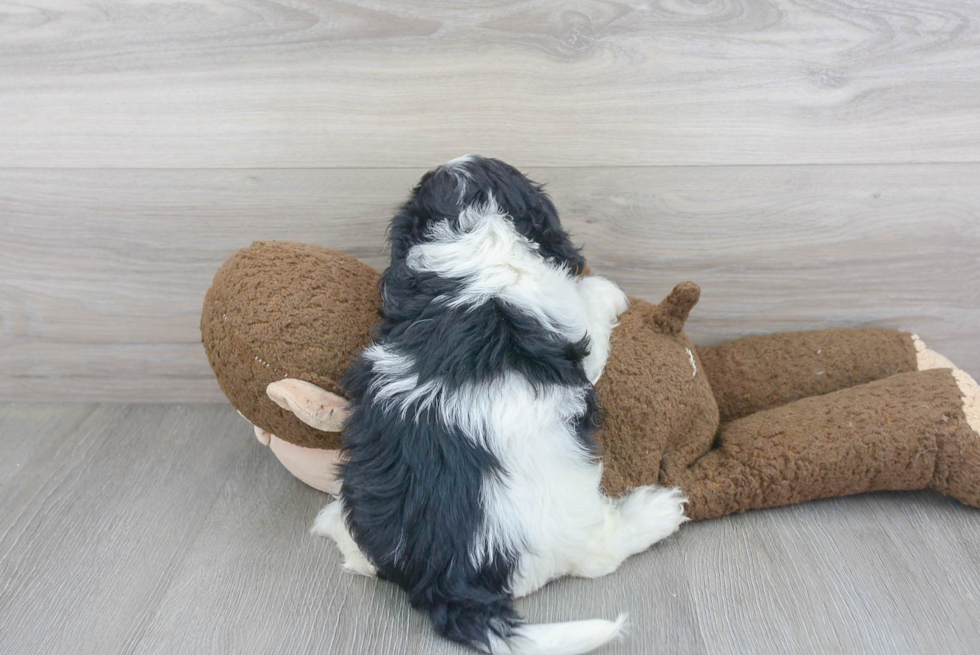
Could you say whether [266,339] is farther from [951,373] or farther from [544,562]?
[951,373]

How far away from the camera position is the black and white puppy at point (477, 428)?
0.91m

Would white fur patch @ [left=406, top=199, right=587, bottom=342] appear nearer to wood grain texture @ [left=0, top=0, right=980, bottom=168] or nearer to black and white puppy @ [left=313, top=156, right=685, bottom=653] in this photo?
black and white puppy @ [left=313, top=156, right=685, bottom=653]

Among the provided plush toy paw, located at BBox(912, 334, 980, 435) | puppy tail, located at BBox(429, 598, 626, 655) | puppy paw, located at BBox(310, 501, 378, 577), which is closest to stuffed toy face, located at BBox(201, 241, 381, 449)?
puppy paw, located at BBox(310, 501, 378, 577)

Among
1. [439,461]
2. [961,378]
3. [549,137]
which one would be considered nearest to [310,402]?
[439,461]

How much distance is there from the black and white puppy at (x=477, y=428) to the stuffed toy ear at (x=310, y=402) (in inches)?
2.0

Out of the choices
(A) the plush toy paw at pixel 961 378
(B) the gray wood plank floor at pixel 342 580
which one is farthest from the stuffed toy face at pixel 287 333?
(A) the plush toy paw at pixel 961 378

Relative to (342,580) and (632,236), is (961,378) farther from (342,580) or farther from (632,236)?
(342,580)

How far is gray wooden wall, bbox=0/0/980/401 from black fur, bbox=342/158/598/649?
46 centimetres

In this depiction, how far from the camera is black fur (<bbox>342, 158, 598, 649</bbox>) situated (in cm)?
91

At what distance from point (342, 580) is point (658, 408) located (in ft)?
1.92

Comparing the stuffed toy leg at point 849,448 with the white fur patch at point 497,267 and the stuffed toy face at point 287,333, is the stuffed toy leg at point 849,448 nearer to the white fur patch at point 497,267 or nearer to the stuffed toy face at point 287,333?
the white fur patch at point 497,267

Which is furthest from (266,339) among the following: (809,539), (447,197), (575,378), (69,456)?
(809,539)

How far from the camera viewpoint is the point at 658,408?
110cm

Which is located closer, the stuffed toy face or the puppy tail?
the puppy tail
